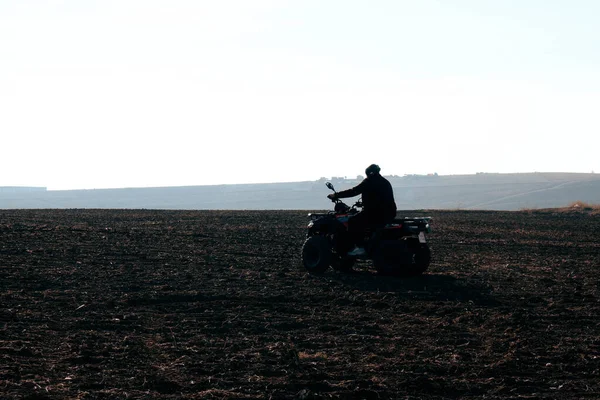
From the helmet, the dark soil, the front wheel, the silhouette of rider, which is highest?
the helmet

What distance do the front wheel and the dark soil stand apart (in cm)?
21

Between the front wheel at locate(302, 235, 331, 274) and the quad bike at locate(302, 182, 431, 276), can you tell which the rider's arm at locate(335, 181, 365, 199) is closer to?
the quad bike at locate(302, 182, 431, 276)

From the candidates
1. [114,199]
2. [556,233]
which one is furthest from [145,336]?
[114,199]

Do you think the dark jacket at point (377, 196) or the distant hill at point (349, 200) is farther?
the distant hill at point (349, 200)

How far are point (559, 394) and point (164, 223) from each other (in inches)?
1004

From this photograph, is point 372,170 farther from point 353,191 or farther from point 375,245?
point 375,245

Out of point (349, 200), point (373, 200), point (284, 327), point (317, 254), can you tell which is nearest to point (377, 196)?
point (373, 200)

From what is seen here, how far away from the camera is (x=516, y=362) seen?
816 cm

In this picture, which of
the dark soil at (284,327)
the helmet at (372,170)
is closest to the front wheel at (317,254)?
the dark soil at (284,327)

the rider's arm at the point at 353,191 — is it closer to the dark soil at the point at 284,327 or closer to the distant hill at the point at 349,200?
the dark soil at the point at 284,327

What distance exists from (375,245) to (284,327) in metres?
5.39

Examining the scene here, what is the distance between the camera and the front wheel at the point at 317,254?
15.7m

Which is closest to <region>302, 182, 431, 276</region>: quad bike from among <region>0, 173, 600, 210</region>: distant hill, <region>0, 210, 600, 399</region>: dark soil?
<region>0, 210, 600, 399</region>: dark soil

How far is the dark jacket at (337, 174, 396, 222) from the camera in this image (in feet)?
49.2
